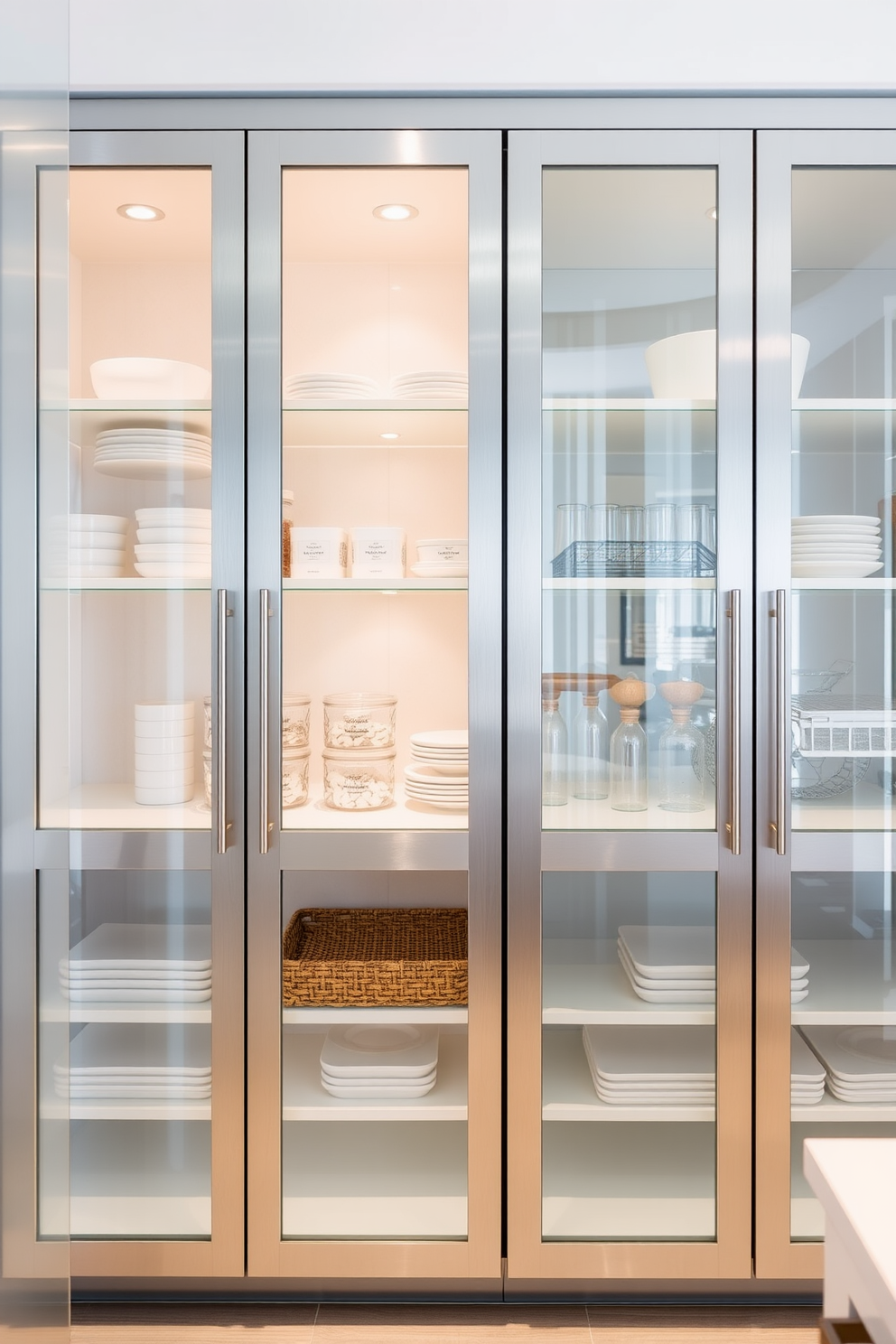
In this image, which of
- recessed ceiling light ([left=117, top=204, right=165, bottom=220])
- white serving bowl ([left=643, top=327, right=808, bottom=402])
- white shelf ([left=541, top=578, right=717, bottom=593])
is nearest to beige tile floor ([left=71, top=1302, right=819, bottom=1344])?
white shelf ([left=541, top=578, right=717, bottom=593])

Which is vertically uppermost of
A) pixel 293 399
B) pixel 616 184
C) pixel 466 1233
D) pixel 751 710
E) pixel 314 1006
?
pixel 616 184

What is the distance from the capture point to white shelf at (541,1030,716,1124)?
1.70 meters

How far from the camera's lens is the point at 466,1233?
1.69m

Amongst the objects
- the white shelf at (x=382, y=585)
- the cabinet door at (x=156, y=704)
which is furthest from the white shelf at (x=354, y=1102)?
the white shelf at (x=382, y=585)

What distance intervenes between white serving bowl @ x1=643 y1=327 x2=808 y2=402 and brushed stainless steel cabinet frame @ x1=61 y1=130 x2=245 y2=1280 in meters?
0.80

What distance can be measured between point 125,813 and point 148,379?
855 mm

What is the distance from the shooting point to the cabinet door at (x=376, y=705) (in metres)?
1.66

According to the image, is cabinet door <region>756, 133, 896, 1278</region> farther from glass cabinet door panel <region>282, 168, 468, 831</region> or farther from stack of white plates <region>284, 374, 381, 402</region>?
stack of white plates <region>284, 374, 381, 402</region>

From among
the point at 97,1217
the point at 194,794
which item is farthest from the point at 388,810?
the point at 97,1217

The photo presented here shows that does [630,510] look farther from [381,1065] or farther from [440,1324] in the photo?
[440,1324]

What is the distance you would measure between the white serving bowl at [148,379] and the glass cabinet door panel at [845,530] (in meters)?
1.16

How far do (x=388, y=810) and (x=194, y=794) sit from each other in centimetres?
38

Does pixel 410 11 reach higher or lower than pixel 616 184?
higher

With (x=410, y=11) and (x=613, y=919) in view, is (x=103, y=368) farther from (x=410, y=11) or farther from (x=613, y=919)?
(x=613, y=919)
